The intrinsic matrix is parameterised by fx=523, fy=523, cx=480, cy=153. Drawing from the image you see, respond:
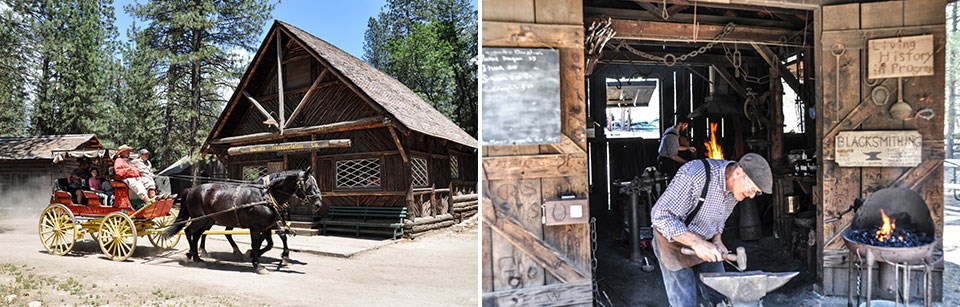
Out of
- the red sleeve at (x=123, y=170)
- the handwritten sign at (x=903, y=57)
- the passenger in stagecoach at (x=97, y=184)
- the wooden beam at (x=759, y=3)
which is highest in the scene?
the wooden beam at (x=759, y=3)

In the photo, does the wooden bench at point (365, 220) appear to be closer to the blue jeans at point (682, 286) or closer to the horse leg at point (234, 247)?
the horse leg at point (234, 247)

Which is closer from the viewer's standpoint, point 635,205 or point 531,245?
point 531,245

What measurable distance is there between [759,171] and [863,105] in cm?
170

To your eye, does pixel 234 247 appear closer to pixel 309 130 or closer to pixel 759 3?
pixel 309 130

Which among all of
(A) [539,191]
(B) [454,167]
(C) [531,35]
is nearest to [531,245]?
(A) [539,191]

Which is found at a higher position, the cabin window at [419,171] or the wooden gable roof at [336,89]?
the wooden gable roof at [336,89]

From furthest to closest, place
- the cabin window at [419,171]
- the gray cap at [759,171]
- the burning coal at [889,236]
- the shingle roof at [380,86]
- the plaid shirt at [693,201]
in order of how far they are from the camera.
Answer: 1. the cabin window at [419,171]
2. the shingle roof at [380,86]
3. the burning coal at [889,236]
4. the plaid shirt at [693,201]
5. the gray cap at [759,171]

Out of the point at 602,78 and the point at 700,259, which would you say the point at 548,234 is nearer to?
the point at 700,259

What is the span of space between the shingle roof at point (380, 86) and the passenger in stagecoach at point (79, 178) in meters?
1.94

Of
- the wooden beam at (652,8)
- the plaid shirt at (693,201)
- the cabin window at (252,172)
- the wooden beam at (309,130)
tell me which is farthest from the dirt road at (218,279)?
the wooden beam at (652,8)

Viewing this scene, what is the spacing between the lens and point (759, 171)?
2463 millimetres

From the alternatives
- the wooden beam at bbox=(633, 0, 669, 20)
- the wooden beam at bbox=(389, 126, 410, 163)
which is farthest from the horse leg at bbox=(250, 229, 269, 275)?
the wooden beam at bbox=(633, 0, 669, 20)

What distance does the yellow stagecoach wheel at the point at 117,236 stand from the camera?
185 inches

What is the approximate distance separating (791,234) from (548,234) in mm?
2973
